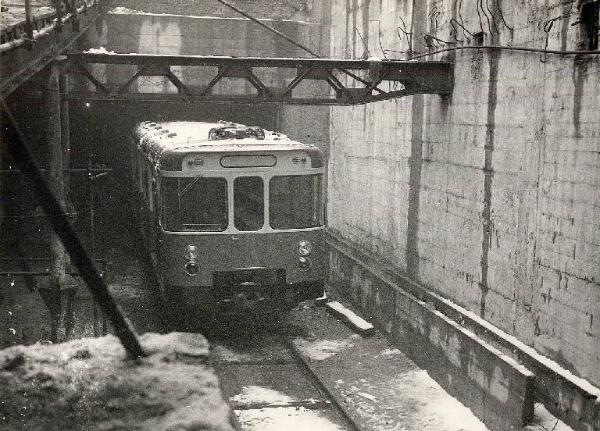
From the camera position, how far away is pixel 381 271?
1280 cm

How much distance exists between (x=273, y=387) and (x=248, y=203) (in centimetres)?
281

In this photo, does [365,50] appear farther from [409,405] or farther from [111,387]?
[111,387]

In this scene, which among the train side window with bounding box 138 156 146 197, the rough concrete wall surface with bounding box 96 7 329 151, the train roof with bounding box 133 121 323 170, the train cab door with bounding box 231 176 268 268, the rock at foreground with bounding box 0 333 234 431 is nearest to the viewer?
the rock at foreground with bounding box 0 333 234 431

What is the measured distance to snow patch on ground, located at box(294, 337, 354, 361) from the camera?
426 inches

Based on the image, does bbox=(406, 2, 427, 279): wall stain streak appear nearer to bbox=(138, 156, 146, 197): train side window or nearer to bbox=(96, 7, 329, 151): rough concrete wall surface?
bbox=(138, 156, 146, 197): train side window

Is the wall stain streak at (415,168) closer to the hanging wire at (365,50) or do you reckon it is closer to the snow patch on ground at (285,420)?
the hanging wire at (365,50)

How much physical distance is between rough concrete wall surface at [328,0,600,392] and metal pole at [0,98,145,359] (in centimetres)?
582

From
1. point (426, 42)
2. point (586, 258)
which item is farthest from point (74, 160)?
point (586, 258)

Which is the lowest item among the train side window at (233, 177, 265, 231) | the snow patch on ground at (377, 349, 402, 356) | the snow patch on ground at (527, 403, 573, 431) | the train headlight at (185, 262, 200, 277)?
the snow patch on ground at (377, 349, 402, 356)

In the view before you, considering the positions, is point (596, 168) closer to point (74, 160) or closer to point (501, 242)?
point (501, 242)

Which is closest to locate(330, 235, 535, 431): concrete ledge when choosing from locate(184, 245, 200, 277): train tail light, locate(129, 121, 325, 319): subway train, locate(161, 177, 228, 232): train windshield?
locate(129, 121, 325, 319): subway train

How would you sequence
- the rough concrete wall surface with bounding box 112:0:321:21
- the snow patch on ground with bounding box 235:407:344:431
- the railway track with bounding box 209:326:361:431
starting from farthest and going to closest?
the rough concrete wall surface with bounding box 112:0:321:21 < the railway track with bounding box 209:326:361:431 < the snow patch on ground with bounding box 235:407:344:431

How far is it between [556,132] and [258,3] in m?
12.4

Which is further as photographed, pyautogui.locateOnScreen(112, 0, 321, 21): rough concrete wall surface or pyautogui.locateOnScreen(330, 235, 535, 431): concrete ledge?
pyautogui.locateOnScreen(112, 0, 321, 21): rough concrete wall surface
